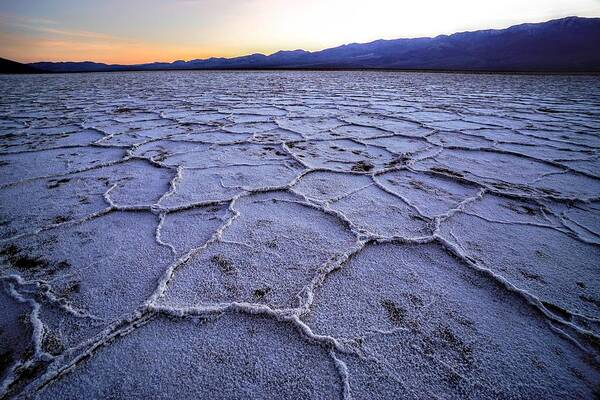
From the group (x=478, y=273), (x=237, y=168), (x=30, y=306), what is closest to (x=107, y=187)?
(x=237, y=168)

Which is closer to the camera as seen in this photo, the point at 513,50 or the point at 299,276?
the point at 299,276

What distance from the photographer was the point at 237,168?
70.4 inches

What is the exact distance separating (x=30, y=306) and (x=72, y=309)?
120 mm

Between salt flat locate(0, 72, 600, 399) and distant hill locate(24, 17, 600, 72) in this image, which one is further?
distant hill locate(24, 17, 600, 72)

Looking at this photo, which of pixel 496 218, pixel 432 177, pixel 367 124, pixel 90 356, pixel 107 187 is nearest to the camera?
pixel 90 356

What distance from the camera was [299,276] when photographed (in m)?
0.90

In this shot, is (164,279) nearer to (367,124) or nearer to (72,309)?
(72,309)

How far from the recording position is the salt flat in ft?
2.04

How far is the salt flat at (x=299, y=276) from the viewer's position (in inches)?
24.5

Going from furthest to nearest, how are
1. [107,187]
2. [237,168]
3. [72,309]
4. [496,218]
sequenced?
[237,168] → [107,187] → [496,218] → [72,309]

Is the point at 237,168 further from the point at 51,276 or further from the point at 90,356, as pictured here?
the point at 90,356

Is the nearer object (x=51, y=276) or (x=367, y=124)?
(x=51, y=276)

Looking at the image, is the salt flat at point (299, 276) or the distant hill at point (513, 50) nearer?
the salt flat at point (299, 276)

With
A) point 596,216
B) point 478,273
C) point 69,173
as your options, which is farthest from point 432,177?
point 69,173
